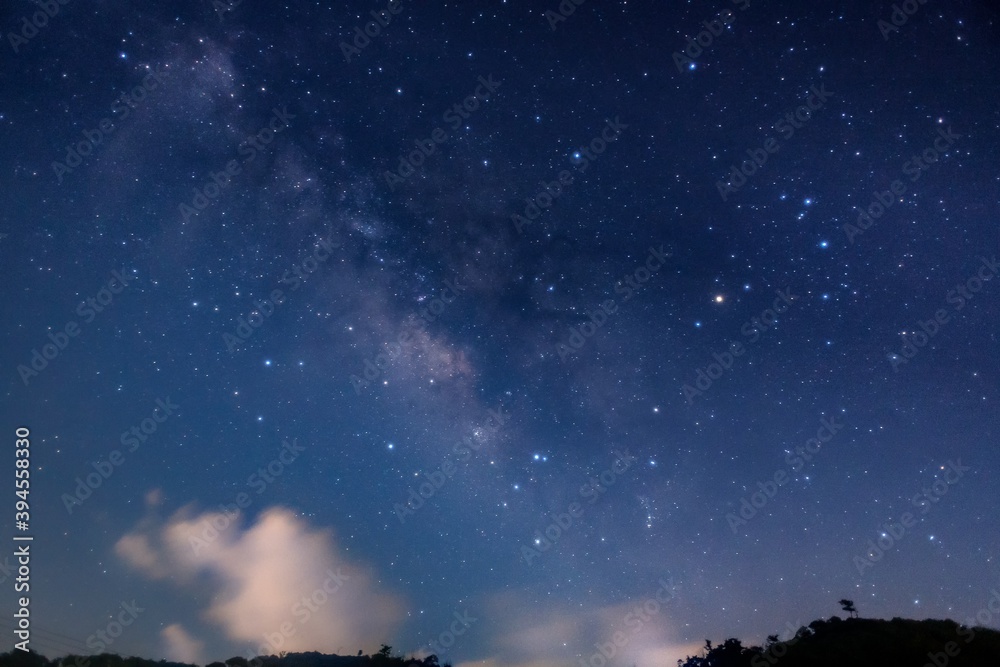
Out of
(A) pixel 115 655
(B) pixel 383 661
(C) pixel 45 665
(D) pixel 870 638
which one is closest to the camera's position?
(D) pixel 870 638

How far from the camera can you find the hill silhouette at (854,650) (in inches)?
844

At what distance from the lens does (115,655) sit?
27188 mm

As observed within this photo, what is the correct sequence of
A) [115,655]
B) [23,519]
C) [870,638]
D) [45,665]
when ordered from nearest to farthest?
[23,519], [870,638], [45,665], [115,655]

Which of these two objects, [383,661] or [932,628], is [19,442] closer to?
[383,661]

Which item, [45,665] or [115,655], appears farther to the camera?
[115,655]

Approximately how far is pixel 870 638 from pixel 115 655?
3508 cm

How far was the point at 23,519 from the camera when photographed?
1658 centimetres

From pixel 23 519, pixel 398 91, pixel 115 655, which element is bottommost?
pixel 115 655

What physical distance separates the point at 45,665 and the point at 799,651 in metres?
33.9

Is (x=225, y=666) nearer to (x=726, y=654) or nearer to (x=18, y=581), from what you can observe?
(x=18, y=581)

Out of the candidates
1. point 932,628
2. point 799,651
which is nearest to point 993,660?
point 932,628

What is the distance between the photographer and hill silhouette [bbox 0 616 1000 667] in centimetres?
2144

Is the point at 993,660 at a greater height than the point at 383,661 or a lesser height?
lesser

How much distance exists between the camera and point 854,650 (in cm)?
2233
